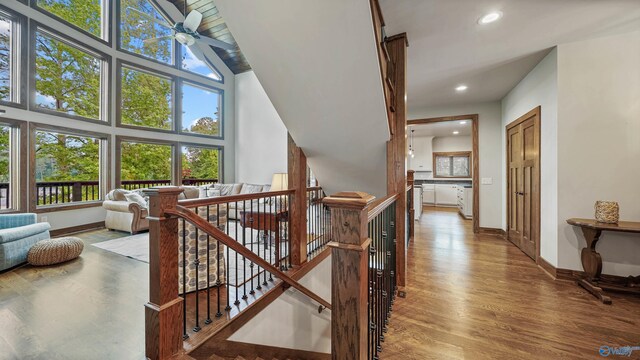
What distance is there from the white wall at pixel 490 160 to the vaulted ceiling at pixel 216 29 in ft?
18.7

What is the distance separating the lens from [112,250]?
11.8ft

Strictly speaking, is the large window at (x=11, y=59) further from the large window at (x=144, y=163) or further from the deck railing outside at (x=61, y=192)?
the large window at (x=144, y=163)

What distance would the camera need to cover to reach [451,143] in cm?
898

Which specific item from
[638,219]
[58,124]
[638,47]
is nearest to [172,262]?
[638,219]

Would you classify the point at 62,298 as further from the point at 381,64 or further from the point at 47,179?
the point at 47,179

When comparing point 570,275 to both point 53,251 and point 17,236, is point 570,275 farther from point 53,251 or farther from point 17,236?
point 17,236

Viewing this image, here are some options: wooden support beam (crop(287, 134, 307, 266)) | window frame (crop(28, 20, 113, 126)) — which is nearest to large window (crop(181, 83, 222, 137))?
window frame (crop(28, 20, 113, 126))

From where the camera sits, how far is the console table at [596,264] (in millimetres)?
2381

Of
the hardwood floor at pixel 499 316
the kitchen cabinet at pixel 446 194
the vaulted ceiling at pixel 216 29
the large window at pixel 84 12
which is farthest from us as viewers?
the kitchen cabinet at pixel 446 194

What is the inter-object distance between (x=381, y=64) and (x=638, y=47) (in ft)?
9.39

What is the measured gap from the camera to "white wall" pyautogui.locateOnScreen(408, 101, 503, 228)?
15.5 ft

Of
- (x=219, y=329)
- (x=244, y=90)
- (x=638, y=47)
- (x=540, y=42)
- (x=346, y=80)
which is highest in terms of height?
(x=244, y=90)

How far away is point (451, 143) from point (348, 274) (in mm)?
9424

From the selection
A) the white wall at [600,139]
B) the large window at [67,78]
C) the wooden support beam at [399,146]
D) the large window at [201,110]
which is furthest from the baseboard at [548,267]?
the large window at [67,78]
